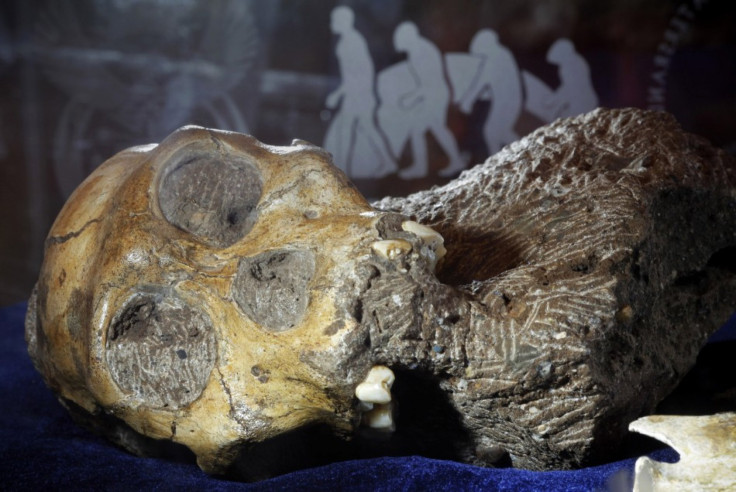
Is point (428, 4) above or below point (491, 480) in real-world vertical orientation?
above

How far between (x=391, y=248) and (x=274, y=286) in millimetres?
236

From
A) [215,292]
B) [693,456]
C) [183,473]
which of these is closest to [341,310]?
[215,292]

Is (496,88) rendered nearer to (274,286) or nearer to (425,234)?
(425,234)

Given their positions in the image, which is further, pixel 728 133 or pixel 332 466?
pixel 728 133

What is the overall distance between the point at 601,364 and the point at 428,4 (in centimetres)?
224

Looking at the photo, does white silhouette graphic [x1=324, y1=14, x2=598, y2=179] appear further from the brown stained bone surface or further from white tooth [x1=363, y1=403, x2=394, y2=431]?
white tooth [x1=363, y1=403, x2=394, y2=431]

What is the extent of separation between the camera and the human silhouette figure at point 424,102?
329cm

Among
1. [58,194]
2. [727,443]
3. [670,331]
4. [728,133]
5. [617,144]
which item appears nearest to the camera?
[727,443]

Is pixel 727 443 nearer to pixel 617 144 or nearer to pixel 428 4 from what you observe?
pixel 617 144

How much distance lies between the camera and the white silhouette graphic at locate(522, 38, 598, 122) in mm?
3191

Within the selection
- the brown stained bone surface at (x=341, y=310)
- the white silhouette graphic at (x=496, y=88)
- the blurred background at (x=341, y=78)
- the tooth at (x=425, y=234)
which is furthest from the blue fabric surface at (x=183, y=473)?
the white silhouette graphic at (x=496, y=88)

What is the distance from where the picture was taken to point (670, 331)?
1620 millimetres

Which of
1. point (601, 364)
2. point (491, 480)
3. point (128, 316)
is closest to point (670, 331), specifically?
point (601, 364)

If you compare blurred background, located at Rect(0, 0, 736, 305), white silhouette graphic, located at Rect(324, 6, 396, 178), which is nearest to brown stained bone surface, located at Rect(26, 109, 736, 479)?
blurred background, located at Rect(0, 0, 736, 305)
